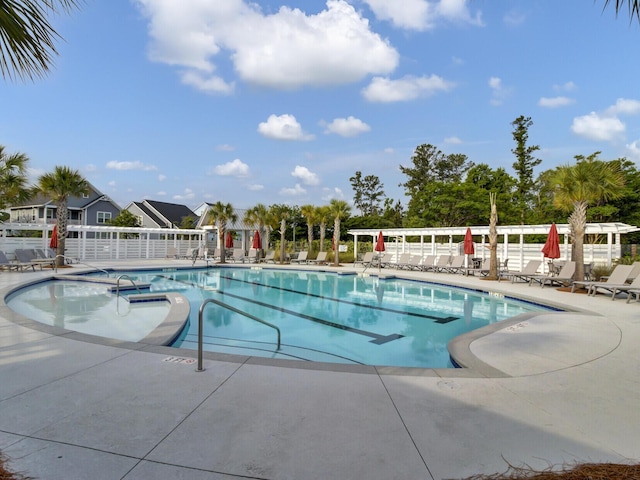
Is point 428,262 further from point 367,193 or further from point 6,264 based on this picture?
point 367,193

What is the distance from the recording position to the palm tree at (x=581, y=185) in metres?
11.7

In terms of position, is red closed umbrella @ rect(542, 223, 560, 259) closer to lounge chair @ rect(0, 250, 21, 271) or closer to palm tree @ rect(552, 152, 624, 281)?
palm tree @ rect(552, 152, 624, 281)

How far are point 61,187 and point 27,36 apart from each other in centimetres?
1841

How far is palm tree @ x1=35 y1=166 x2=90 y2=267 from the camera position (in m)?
17.2

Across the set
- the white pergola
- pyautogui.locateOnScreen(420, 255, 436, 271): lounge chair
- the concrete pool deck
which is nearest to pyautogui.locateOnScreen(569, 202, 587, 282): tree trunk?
the white pergola

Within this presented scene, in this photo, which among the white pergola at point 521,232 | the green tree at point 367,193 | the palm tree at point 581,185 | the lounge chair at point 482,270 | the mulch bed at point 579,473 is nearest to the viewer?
the mulch bed at point 579,473

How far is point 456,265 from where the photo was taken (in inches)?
716

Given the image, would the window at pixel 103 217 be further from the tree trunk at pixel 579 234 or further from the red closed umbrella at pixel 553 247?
the tree trunk at pixel 579 234

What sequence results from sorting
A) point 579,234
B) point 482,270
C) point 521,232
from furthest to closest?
point 521,232, point 482,270, point 579,234

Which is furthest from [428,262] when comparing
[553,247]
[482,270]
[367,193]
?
[367,193]

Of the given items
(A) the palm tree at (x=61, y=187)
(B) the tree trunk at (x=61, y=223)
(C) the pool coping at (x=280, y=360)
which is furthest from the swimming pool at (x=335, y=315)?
(A) the palm tree at (x=61, y=187)

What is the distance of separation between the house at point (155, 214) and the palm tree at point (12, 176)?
2085 centimetres

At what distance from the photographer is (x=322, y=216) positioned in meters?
26.5

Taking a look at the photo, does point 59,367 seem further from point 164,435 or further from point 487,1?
point 487,1
